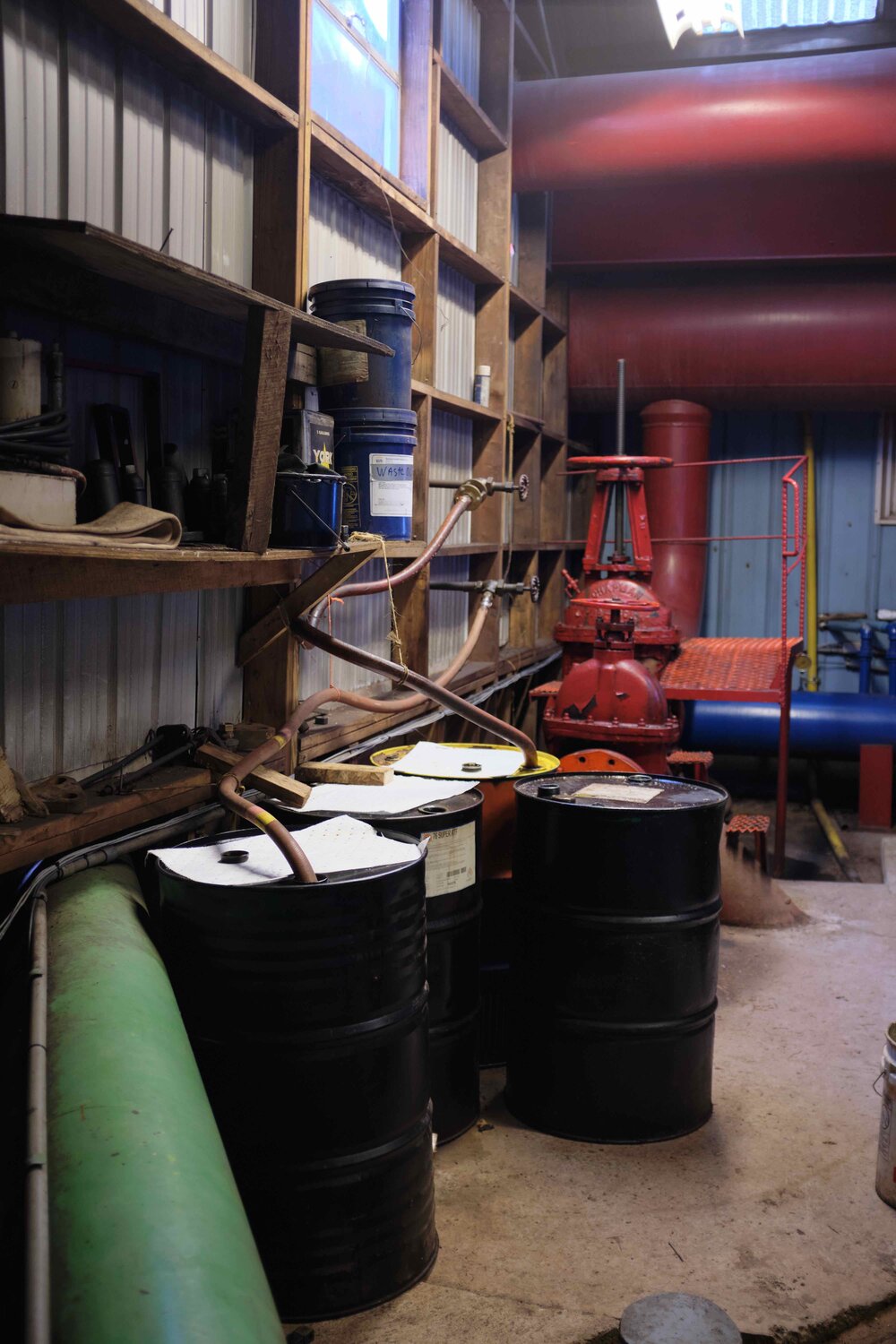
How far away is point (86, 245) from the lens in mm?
1880

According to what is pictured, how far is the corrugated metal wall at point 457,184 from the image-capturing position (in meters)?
5.02

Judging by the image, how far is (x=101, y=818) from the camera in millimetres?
2289

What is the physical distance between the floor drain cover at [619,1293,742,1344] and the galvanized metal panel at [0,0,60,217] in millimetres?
2364

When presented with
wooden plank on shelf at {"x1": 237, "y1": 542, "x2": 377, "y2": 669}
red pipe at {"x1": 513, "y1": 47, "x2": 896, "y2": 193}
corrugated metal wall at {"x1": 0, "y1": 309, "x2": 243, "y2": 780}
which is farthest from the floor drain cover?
red pipe at {"x1": 513, "y1": 47, "x2": 896, "y2": 193}

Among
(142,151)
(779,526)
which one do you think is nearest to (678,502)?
(779,526)

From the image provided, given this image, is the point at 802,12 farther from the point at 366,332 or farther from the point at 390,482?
the point at 390,482

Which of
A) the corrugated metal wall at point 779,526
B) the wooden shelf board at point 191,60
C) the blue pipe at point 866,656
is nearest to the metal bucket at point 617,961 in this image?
the wooden shelf board at point 191,60

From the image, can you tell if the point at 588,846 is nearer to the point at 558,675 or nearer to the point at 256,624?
the point at 256,624

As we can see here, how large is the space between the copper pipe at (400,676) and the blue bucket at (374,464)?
0.37 m

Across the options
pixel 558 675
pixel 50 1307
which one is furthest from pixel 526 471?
pixel 50 1307

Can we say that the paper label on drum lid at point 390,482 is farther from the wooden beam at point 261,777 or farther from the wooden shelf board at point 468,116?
the wooden shelf board at point 468,116

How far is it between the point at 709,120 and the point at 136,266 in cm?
426

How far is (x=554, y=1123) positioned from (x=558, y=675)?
4597 millimetres

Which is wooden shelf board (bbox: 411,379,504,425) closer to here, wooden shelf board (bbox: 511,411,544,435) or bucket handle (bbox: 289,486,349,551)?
wooden shelf board (bbox: 511,411,544,435)
